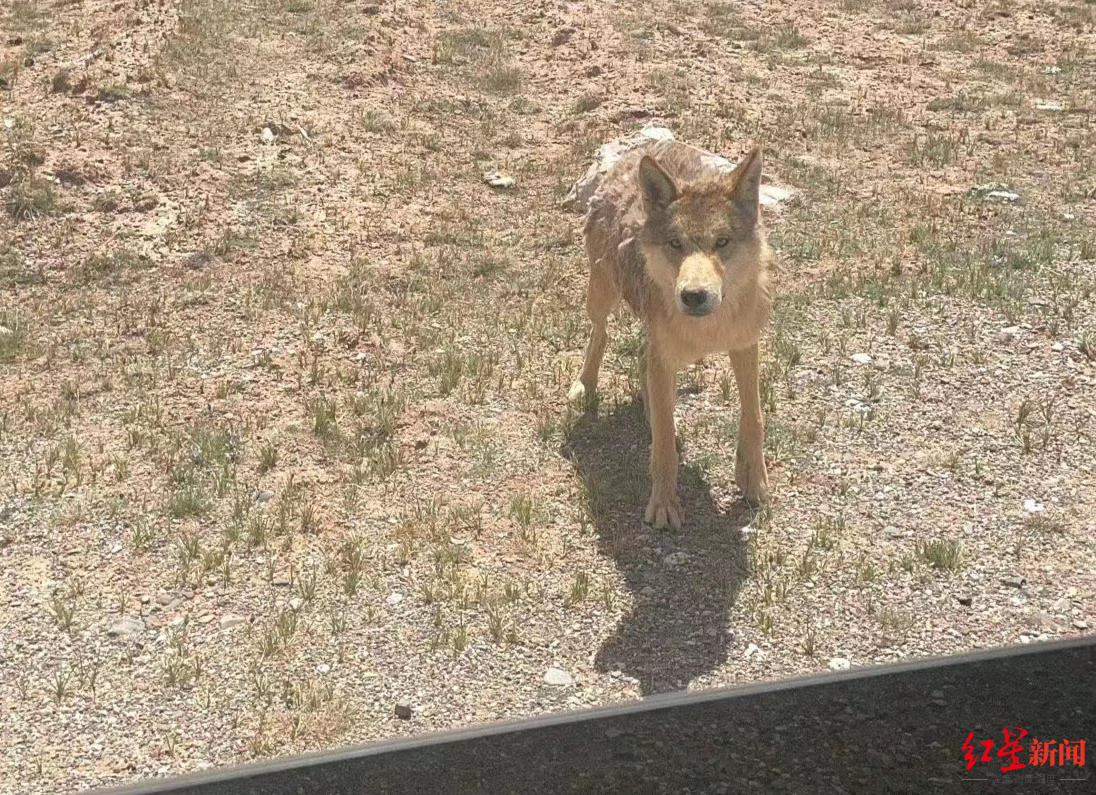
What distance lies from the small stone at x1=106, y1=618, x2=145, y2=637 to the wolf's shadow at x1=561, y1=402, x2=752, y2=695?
248 centimetres

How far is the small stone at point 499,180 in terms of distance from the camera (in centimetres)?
1185

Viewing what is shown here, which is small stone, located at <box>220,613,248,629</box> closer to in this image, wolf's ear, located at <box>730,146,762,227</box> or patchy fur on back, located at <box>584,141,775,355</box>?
patchy fur on back, located at <box>584,141,775,355</box>

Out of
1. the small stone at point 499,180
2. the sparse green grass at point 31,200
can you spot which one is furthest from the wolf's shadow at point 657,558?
the sparse green grass at point 31,200

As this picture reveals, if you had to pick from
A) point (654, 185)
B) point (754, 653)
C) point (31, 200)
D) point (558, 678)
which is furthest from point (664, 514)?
point (31, 200)

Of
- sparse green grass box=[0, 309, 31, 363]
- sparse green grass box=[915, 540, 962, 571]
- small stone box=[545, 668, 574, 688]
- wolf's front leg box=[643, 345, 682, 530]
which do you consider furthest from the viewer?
sparse green grass box=[0, 309, 31, 363]

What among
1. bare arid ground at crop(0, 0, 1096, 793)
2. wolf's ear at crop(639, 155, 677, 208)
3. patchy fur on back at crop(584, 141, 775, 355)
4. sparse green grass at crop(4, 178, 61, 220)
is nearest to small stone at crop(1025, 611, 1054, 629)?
bare arid ground at crop(0, 0, 1096, 793)

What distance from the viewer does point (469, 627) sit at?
6.04 meters

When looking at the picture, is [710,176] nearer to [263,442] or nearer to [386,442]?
[386,442]

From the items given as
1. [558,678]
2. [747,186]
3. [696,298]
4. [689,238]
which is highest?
[747,186]

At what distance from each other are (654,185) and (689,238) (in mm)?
381

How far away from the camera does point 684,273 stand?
5.83m

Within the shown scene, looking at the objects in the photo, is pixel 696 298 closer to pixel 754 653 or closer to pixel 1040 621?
pixel 754 653

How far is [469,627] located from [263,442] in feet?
8.29

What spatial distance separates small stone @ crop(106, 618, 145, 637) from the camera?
606cm
